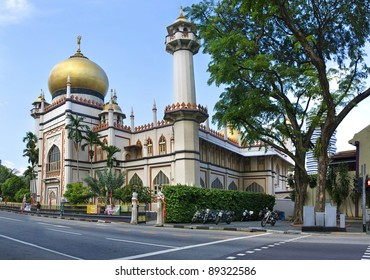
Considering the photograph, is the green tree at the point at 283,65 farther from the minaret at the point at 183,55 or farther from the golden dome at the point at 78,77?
the golden dome at the point at 78,77

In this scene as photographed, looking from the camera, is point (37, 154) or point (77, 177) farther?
point (37, 154)

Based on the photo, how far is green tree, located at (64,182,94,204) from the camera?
117ft

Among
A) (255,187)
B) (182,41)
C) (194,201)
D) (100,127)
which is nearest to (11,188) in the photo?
(100,127)

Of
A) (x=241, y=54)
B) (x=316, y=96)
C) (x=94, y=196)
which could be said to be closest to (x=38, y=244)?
(x=241, y=54)

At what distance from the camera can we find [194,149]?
33.7 metres

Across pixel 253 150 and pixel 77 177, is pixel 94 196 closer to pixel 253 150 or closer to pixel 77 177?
pixel 77 177

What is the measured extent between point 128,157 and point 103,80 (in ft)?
34.4

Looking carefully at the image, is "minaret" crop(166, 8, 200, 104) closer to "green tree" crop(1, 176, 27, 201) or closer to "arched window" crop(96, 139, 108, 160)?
"arched window" crop(96, 139, 108, 160)

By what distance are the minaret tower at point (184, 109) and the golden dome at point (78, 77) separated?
1403 centimetres

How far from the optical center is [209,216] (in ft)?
79.2

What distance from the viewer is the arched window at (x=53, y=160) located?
42.4 m

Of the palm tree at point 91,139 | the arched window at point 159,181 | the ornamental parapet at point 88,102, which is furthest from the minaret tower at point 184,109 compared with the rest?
the ornamental parapet at point 88,102

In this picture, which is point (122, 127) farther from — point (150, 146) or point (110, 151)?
point (110, 151)

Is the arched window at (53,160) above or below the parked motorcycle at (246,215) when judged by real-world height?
above
